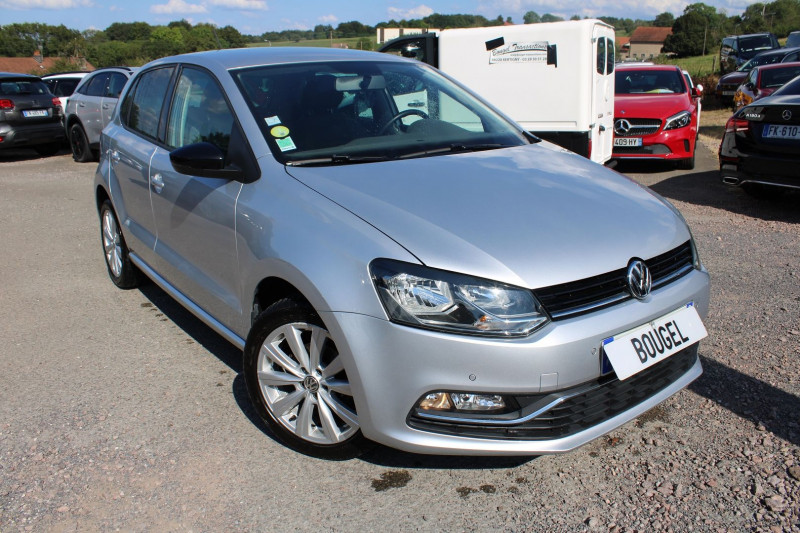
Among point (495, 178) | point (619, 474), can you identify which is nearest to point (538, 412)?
point (619, 474)

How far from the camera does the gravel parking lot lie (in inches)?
95.5

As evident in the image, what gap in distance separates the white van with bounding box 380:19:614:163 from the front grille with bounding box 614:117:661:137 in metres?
0.61

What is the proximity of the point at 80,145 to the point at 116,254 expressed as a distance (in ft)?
29.4

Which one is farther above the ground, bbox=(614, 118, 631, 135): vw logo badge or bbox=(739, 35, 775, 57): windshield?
bbox=(739, 35, 775, 57): windshield

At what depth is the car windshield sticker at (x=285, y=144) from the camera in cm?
301

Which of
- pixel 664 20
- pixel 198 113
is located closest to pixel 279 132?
pixel 198 113

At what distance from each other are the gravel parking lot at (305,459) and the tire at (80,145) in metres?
9.11

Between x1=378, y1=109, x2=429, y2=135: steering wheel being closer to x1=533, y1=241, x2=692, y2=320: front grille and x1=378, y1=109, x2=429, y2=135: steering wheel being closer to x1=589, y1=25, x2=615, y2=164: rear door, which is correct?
x1=533, y1=241, x2=692, y2=320: front grille

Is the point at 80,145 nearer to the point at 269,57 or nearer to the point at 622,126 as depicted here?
the point at 622,126

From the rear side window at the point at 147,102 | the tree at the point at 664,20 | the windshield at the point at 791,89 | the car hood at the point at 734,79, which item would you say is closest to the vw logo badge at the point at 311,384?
the rear side window at the point at 147,102

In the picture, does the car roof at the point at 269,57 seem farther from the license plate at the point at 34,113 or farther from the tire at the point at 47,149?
the tire at the point at 47,149

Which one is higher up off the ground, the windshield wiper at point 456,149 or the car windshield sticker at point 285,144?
the car windshield sticker at point 285,144

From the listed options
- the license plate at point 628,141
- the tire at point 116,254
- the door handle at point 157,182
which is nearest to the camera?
the door handle at point 157,182

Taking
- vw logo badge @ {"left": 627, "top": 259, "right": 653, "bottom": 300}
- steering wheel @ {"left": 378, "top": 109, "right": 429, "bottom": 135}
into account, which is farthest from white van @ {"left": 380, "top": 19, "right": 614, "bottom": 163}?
vw logo badge @ {"left": 627, "top": 259, "right": 653, "bottom": 300}
